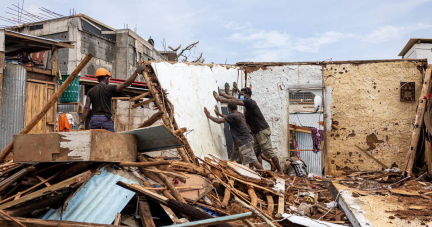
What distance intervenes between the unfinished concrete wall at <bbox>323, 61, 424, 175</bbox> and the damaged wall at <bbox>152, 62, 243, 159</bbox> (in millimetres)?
3036

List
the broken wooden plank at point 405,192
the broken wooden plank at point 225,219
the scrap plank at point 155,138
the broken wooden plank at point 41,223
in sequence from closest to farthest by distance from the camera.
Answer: the broken wooden plank at point 225,219, the broken wooden plank at point 41,223, the scrap plank at point 155,138, the broken wooden plank at point 405,192

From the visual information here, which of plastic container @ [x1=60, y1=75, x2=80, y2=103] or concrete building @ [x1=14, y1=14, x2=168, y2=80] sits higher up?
concrete building @ [x1=14, y1=14, x2=168, y2=80]

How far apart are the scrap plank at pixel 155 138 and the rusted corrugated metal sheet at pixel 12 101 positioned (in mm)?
6984

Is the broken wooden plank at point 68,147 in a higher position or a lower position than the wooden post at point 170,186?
higher

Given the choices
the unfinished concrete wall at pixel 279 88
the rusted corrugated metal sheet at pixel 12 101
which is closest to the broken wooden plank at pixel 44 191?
the unfinished concrete wall at pixel 279 88

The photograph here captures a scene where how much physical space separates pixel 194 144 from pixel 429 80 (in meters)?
6.05

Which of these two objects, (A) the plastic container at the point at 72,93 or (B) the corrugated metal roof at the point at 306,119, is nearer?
(A) the plastic container at the point at 72,93

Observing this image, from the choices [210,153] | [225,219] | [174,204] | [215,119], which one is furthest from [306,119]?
[225,219]

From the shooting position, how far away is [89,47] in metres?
22.4

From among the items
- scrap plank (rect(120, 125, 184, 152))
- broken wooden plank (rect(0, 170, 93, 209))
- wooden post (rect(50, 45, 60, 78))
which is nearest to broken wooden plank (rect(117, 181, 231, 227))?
broken wooden plank (rect(0, 170, 93, 209))

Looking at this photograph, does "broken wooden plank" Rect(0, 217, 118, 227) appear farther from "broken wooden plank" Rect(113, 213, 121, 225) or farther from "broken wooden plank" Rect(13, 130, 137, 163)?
"broken wooden plank" Rect(13, 130, 137, 163)

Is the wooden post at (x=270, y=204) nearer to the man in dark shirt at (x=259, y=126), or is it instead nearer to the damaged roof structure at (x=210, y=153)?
the damaged roof structure at (x=210, y=153)

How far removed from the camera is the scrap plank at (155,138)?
411 centimetres

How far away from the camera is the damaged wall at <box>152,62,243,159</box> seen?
666 centimetres
